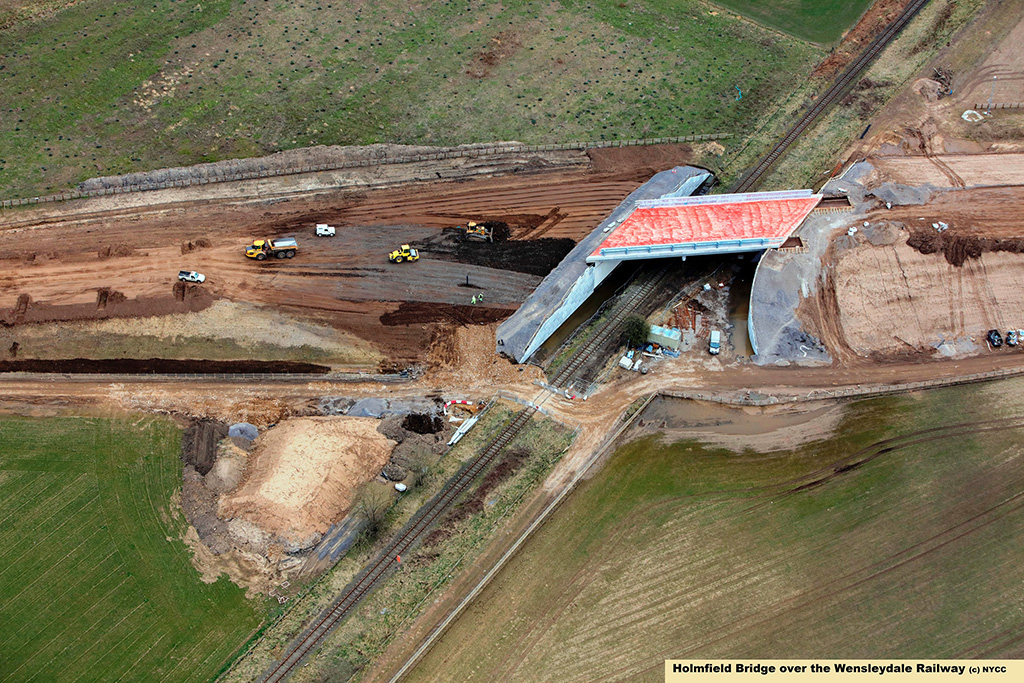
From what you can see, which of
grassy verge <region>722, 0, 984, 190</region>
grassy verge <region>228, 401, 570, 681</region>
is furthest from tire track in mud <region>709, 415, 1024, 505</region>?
grassy verge <region>722, 0, 984, 190</region>

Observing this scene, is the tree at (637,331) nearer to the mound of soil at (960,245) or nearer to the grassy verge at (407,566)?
the grassy verge at (407,566)

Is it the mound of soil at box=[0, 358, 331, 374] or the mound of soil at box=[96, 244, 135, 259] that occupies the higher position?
the mound of soil at box=[96, 244, 135, 259]

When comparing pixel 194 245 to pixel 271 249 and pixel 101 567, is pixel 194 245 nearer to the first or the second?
pixel 271 249

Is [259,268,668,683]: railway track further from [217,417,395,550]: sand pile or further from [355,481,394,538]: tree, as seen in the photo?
[217,417,395,550]: sand pile

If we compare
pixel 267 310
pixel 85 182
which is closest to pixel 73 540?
pixel 267 310

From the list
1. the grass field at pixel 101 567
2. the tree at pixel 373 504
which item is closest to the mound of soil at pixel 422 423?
the tree at pixel 373 504
